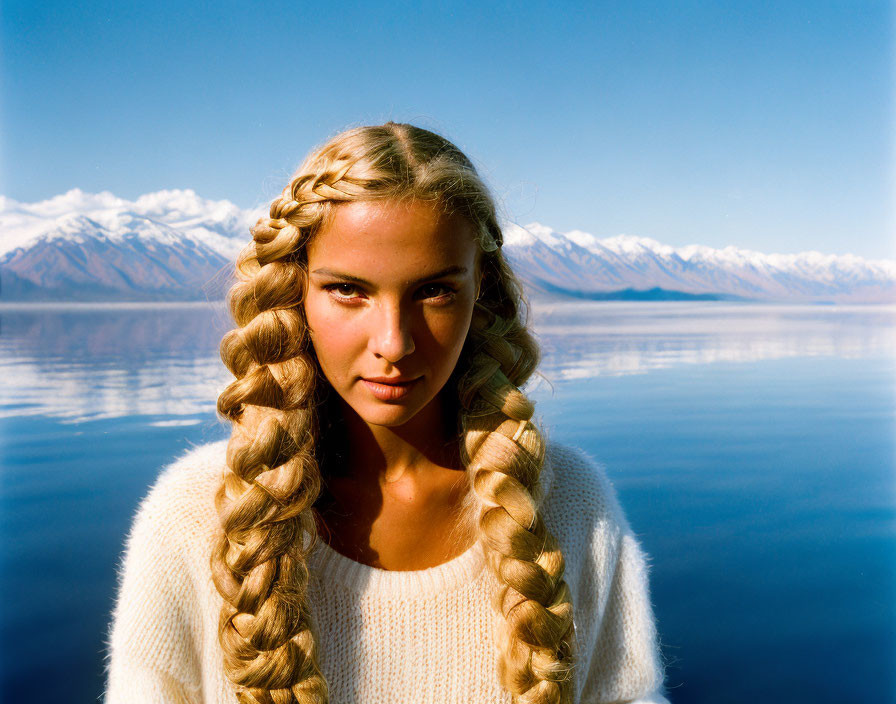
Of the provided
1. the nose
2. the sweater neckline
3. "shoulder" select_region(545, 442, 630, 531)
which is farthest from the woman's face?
"shoulder" select_region(545, 442, 630, 531)

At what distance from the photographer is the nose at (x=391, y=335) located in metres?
1.59

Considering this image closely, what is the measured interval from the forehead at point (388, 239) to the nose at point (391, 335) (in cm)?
8

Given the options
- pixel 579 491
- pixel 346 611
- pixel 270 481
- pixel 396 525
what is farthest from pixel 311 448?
pixel 579 491

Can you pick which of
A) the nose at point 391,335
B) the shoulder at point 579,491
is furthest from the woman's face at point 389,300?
the shoulder at point 579,491

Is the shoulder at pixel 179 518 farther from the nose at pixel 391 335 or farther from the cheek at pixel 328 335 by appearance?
the nose at pixel 391 335

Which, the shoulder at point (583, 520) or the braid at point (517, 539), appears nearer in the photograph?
the braid at point (517, 539)

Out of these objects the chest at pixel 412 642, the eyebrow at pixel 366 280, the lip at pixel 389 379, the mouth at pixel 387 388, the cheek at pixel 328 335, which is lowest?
the chest at pixel 412 642

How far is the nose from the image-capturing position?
62.7 inches

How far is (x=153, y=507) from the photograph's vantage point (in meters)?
1.86

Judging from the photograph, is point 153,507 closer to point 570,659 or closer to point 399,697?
point 399,697

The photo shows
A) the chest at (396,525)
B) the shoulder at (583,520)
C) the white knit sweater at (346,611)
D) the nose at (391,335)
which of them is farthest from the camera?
the shoulder at (583,520)

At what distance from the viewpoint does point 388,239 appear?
1.60 m

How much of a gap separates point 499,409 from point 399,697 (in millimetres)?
760

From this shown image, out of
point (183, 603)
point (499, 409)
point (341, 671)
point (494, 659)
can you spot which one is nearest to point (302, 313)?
point (499, 409)
